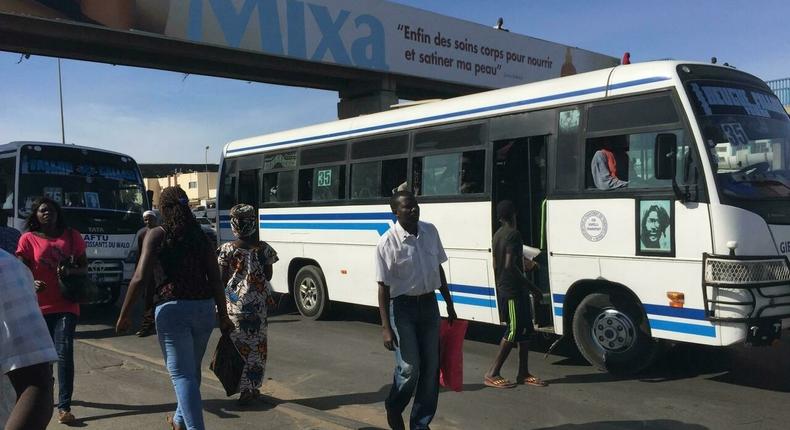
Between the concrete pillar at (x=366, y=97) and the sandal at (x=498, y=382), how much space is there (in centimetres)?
1413

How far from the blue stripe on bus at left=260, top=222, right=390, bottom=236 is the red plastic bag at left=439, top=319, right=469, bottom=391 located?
420 cm

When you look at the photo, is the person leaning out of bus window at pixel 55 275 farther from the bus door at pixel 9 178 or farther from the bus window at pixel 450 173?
the bus door at pixel 9 178

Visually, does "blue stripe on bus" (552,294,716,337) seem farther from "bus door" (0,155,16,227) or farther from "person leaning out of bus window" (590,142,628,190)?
"bus door" (0,155,16,227)

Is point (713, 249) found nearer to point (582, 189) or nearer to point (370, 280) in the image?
point (582, 189)

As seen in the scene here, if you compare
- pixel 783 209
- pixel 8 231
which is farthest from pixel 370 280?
pixel 8 231

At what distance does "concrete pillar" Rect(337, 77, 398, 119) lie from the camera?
20.1 m

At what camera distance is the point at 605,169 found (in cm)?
683

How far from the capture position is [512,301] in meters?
6.33

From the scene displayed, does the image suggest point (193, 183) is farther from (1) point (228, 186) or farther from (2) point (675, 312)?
(2) point (675, 312)

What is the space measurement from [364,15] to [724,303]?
1496 centimetres

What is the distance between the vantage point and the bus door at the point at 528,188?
7600mm

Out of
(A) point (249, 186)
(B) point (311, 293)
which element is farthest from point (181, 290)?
(A) point (249, 186)

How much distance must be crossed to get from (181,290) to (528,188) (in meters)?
4.86

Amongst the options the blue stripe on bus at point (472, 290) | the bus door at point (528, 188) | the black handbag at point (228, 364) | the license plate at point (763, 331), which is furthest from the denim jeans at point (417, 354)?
the blue stripe on bus at point (472, 290)
